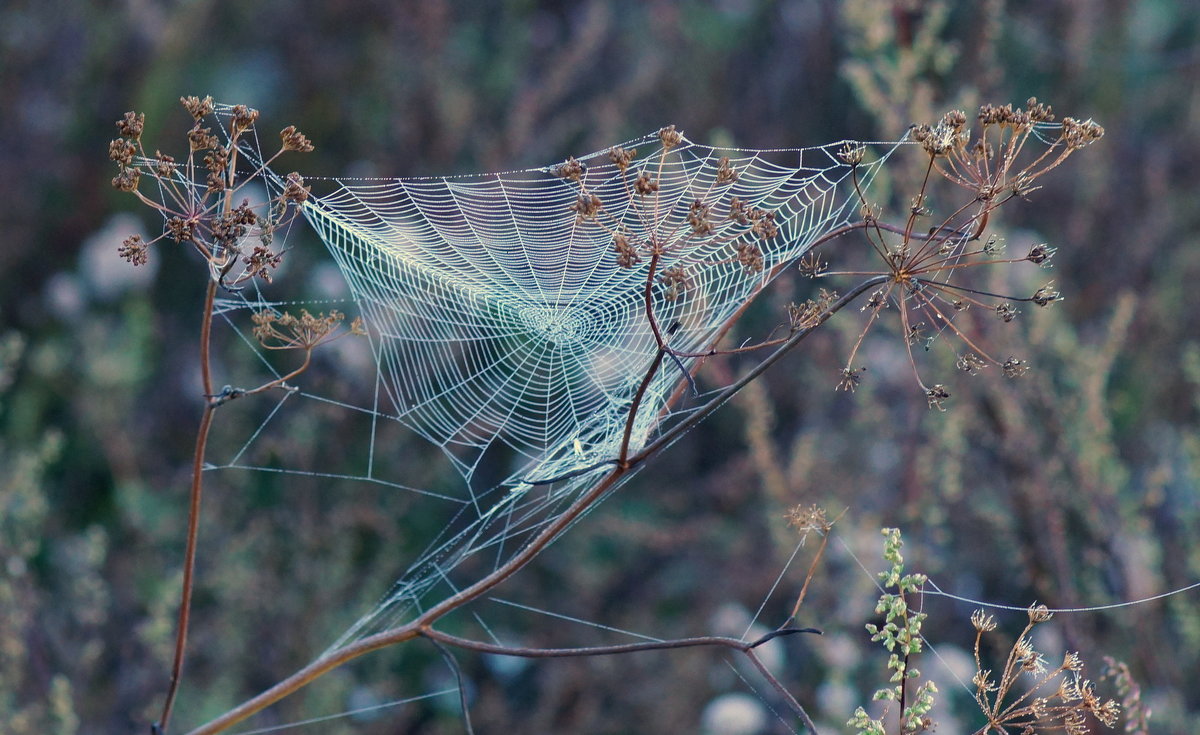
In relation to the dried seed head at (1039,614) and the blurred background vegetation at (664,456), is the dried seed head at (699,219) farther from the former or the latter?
the blurred background vegetation at (664,456)

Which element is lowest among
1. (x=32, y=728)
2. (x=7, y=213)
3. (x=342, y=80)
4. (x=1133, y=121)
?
(x=32, y=728)

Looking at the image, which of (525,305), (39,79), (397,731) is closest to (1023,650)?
(525,305)

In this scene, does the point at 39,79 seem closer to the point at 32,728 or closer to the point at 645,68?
the point at 645,68

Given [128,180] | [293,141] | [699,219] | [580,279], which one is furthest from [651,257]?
[580,279]

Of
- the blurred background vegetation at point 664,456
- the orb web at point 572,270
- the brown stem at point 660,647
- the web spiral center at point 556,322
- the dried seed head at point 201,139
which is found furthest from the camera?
the blurred background vegetation at point 664,456

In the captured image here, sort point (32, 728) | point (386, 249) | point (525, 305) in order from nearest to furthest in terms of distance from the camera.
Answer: point (386, 249) < point (525, 305) < point (32, 728)

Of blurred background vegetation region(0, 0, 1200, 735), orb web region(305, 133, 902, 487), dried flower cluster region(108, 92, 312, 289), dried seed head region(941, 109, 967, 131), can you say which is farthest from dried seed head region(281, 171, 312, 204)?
blurred background vegetation region(0, 0, 1200, 735)

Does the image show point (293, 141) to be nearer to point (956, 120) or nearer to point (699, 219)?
point (699, 219)

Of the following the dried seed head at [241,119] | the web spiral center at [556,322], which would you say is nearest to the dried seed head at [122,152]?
the dried seed head at [241,119]
